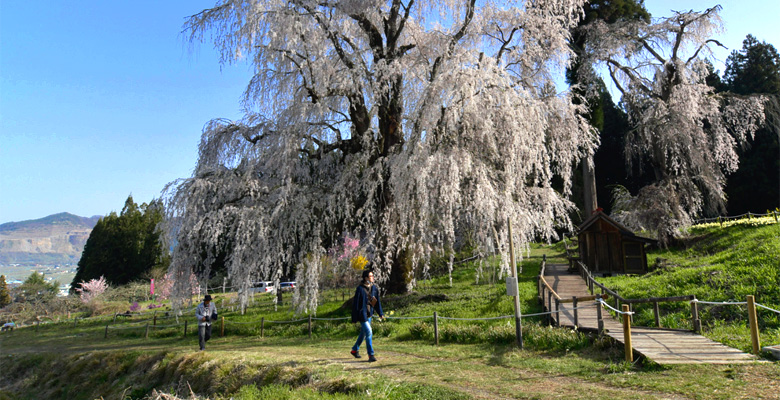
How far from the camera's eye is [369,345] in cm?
918

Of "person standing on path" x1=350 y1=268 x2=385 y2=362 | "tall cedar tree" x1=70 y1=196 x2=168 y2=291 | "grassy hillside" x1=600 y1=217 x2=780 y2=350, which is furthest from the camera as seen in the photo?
"tall cedar tree" x1=70 y1=196 x2=168 y2=291

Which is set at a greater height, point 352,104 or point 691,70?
point 691,70

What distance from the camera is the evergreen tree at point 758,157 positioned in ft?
111

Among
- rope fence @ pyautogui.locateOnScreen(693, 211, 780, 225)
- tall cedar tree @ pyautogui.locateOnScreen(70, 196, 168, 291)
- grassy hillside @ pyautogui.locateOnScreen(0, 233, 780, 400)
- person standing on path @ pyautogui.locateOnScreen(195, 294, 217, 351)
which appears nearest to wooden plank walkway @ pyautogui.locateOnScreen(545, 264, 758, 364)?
grassy hillside @ pyautogui.locateOnScreen(0, 233, 780, 400)

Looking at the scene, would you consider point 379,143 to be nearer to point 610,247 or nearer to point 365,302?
point 365,302

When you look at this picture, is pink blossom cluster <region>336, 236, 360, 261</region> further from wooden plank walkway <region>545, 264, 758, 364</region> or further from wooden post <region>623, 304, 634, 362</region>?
wooden post <region>623, 304, 634, 362</region>

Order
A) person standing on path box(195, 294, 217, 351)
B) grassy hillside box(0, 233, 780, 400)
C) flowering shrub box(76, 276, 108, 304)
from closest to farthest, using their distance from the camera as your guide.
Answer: grassy hillside box(0, 233, 780, 400) → person standing on path box(195, 294, 217, 351) → flowering shrub box(76, 276, 108, 304)

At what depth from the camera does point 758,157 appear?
114ft

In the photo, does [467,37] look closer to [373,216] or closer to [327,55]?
[327,55]

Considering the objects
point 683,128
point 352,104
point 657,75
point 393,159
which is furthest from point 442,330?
point 657,75

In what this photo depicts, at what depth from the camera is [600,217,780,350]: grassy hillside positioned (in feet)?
33.6

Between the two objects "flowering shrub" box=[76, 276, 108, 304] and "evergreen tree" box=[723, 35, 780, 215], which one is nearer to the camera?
"evergreen tree" box=[723, 35, 780, 215]

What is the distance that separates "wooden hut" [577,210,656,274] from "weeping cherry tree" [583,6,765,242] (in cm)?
448

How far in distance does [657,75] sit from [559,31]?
49.0 feet
